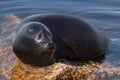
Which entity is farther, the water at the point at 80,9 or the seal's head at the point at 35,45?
the water at the point at 80,9

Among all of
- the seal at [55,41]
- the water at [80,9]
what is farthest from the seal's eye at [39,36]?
the water at [80,9]

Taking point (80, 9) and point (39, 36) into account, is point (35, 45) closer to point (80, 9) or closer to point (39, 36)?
point (39, 36)

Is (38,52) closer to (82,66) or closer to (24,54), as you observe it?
(24,54)

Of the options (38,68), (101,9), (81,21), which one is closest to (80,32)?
(81,21)

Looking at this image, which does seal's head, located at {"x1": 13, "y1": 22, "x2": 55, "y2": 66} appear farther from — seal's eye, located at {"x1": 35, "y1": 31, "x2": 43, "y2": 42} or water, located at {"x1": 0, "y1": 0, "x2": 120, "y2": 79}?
water, located at {"x1": 0, "y1": 0, "x2": 120, "y2": 79}

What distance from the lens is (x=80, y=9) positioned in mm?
7832

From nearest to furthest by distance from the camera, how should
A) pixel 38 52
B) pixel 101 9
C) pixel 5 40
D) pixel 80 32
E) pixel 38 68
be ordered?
pixel 38 52, pixel 38 68, pixel 80 32, pixel 5 40, pixel 101 9

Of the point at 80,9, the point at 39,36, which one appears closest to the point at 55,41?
the point at 39,36

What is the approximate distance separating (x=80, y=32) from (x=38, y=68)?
0.80 meters

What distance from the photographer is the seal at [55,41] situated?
14.2 ft

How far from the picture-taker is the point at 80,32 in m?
4.93

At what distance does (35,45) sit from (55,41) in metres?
0.44

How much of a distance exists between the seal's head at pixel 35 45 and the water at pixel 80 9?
2.16m

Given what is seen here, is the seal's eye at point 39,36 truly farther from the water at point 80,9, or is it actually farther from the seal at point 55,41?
the water at point 80,9
